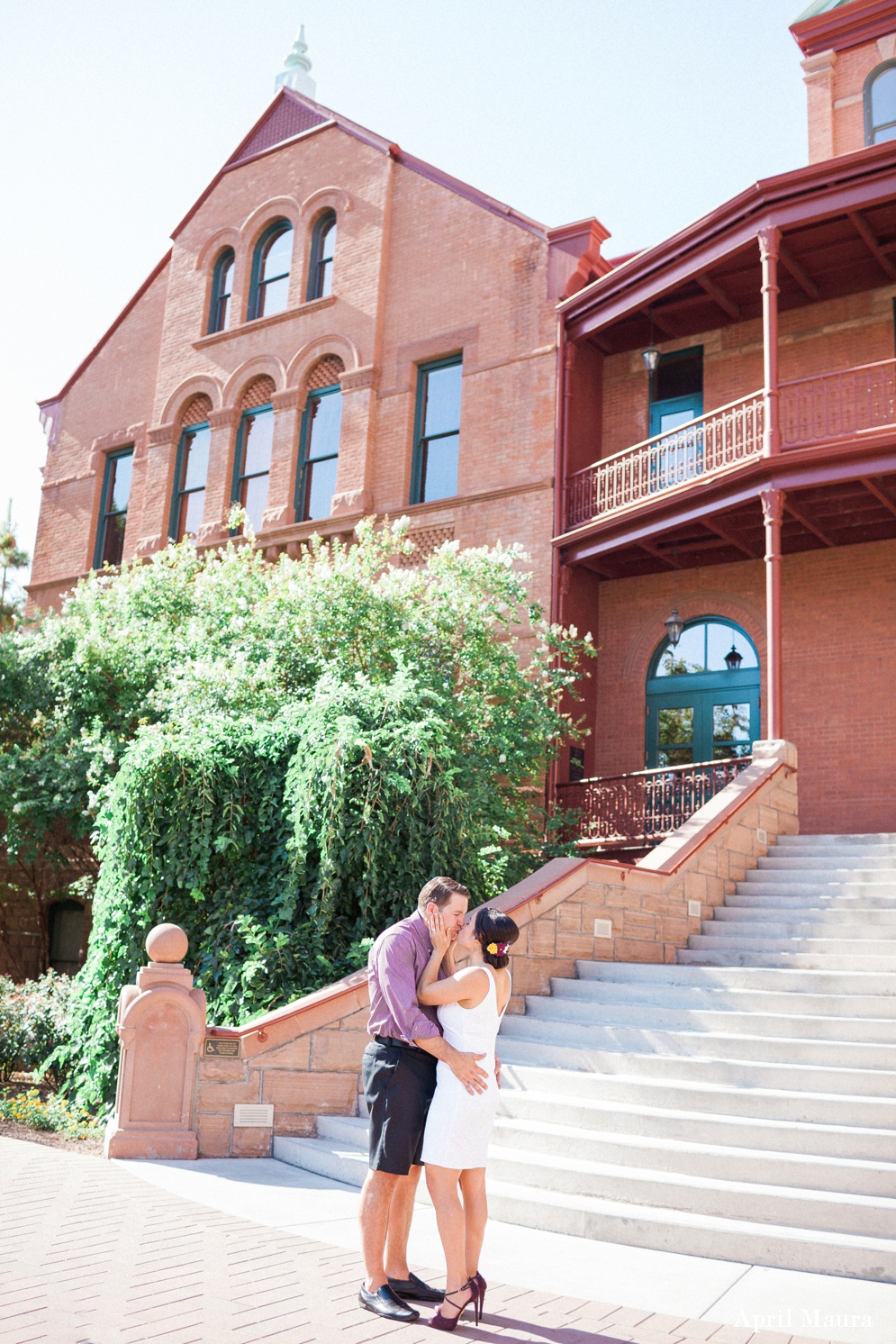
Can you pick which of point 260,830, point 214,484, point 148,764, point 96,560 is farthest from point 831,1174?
point 96,560

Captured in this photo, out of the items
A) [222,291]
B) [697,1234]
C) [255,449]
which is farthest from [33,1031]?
[222,291]

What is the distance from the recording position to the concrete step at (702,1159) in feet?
17.5

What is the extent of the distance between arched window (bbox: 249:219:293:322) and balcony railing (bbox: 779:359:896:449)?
9.60m

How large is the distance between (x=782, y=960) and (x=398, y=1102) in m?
4.57

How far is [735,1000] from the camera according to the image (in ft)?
24.1

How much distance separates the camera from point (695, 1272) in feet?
16.0

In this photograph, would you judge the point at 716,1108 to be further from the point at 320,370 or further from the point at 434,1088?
the point at 320,370

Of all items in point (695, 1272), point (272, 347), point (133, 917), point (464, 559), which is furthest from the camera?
point (272, 347)

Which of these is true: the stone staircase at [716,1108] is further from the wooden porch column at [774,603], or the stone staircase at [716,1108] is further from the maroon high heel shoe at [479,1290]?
the wooden porch column at [774,603]

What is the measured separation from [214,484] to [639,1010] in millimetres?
14485

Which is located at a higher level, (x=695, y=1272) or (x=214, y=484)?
(x=214, y=484)

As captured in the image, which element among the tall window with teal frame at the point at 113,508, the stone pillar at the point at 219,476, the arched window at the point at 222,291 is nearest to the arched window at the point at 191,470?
the stone pillar at the point at 219,476

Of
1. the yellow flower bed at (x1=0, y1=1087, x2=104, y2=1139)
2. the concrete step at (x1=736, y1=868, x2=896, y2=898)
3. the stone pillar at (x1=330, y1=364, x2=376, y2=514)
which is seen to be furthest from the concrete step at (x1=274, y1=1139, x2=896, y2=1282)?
the stone pillar at (x1=330, y1=364, x2=376, y2=514)

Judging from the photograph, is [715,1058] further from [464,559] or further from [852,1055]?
[464,559]
